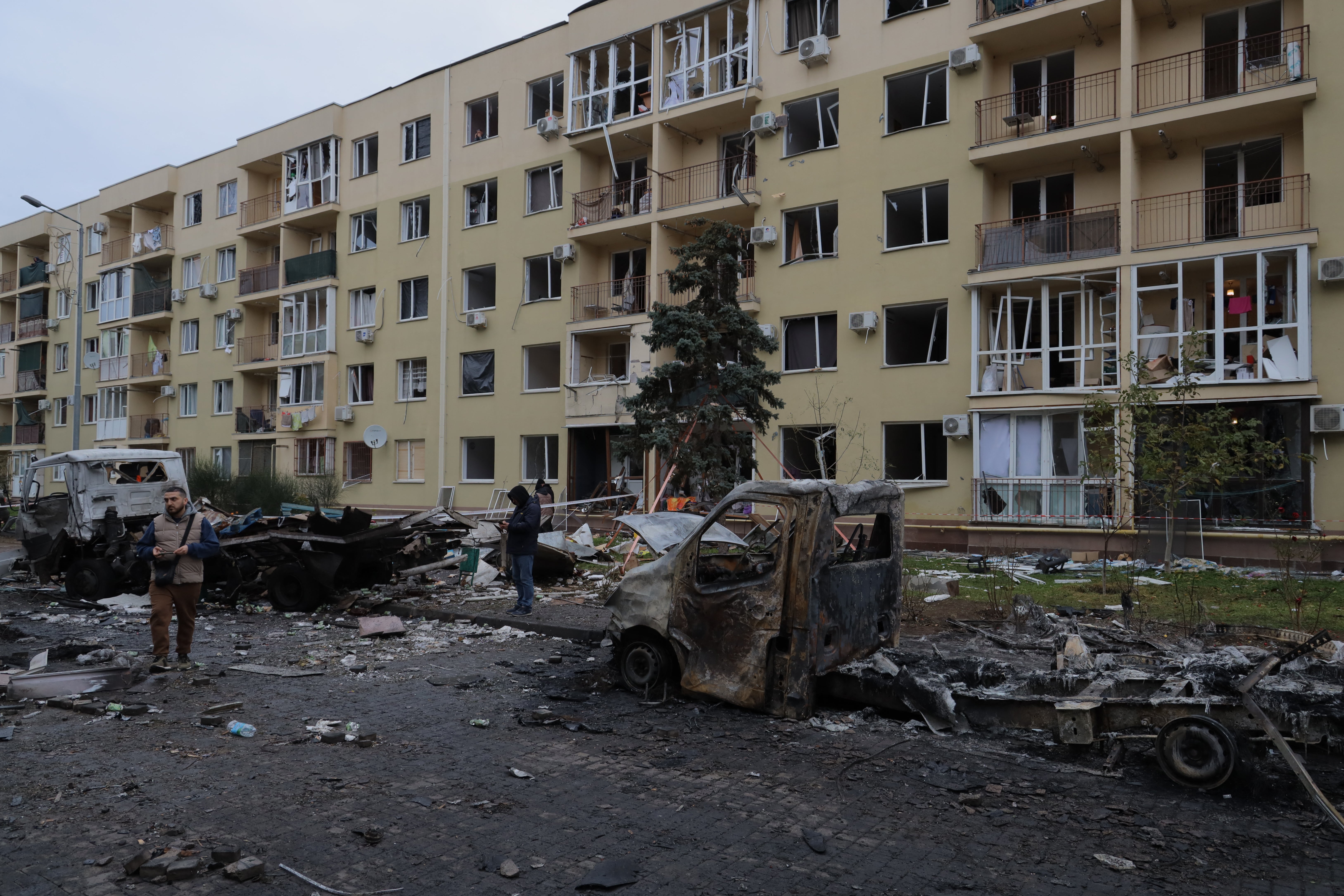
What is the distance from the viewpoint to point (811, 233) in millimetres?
23938

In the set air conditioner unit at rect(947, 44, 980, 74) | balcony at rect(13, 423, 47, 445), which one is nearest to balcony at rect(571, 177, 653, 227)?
air conditioner unit at rect(947, 44, 980, 74)

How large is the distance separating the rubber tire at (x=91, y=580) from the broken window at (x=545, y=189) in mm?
17916

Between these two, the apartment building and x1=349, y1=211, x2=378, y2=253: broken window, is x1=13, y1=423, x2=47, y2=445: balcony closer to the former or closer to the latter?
the apartment building

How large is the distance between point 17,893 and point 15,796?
1.50 metres

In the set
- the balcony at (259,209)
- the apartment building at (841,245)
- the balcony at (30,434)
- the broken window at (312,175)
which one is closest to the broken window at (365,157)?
the apartment building at (841,245)

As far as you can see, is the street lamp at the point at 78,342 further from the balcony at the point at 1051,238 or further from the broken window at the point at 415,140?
the balcony at the point at 1051,238

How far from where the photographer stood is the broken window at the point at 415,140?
105 feet

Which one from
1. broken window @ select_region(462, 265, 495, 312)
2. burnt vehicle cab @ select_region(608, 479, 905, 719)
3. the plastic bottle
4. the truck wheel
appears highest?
broken window @ select_region(462, 265, 495, 312)

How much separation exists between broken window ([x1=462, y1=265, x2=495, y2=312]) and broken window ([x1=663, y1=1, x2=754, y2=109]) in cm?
845

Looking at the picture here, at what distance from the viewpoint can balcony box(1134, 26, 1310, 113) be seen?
18.1m

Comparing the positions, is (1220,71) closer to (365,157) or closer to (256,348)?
(365,157)

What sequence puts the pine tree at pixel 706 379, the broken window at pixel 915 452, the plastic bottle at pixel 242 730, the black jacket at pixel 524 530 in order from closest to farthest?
the plastic bottle at pixel 242 730 < the black jacket at pixel 524 530 < the pine tree at pixel 706 379 < the broken window at pixel 915 452

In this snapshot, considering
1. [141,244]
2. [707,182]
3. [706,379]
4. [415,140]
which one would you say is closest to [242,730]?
[706,379]

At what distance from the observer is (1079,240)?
20.2 metres
